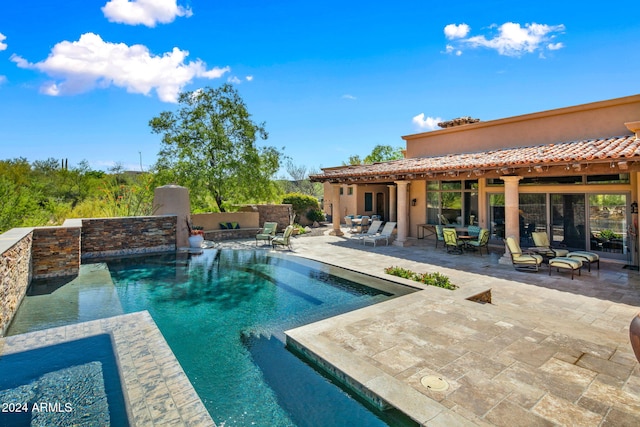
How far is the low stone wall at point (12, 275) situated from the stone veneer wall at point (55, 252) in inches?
54.6

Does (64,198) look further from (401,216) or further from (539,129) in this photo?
(539,129)

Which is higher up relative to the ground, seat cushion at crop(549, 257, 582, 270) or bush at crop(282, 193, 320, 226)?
bush at crop(282, 193, 320, 226)

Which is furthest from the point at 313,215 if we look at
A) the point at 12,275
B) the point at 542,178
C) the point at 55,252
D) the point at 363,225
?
A: the point at 12,275

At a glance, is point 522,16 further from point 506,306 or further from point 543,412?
point 543,412

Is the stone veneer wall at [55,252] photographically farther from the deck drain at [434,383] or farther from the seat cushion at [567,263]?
the seat cushion at [567,263]

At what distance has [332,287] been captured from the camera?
896cm

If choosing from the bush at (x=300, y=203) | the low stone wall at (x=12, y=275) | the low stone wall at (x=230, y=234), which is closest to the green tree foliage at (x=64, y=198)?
the low stone wall at (x=230, y=234)

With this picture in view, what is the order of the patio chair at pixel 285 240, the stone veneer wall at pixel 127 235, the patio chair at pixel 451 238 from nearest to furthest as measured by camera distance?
1. the patio chair at pixel 451 238
2. the stone veneer wall at pixel 127 235
3. the patio chair at pixel 285 240

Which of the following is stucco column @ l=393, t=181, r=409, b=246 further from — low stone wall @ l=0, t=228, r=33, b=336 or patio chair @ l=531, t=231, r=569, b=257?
low stone wall @ l=0, t=228, r=33, b=336

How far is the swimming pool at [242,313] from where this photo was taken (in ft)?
12.7

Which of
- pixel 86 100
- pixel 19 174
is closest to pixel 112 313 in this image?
pixel 86 100

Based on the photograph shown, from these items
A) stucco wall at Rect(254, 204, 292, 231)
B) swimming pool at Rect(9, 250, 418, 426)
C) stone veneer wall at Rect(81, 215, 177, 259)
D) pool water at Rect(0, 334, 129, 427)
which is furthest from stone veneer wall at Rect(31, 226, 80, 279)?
stucco wall at Rect(254, 204, 292, 231)

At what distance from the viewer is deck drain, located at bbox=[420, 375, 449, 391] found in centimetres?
Answer: 386

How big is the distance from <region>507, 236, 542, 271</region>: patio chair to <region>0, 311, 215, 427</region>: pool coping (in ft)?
32.3
